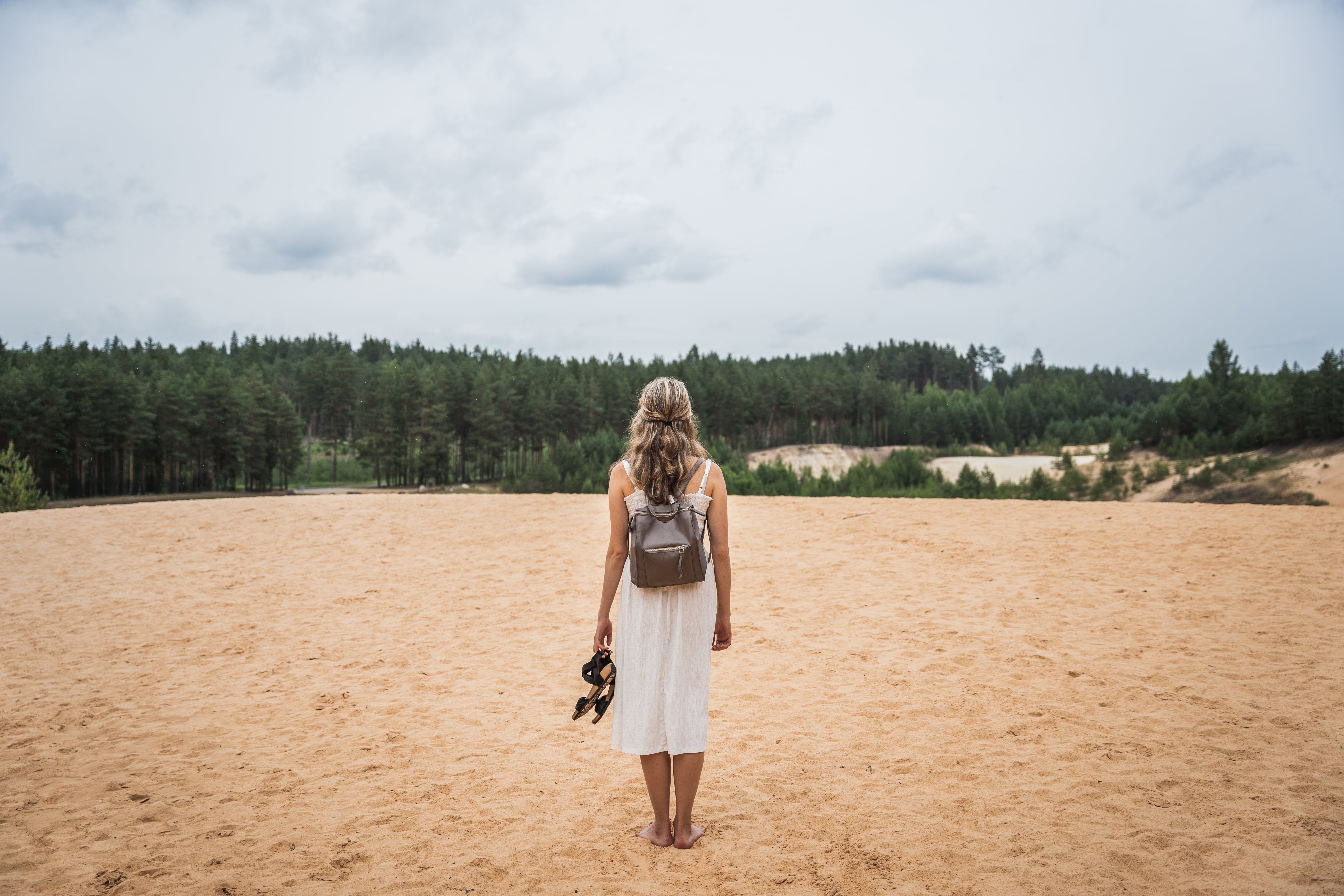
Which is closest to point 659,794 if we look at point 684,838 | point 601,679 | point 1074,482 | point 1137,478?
point 684,838

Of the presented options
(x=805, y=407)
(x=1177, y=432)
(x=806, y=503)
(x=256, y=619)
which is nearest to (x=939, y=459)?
(x=805, y=407)

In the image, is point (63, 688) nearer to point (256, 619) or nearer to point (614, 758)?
point (256, 619)

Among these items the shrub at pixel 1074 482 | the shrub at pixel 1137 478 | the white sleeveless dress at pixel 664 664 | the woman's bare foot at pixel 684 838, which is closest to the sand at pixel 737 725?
the woman's bare foot at pixel 684 838

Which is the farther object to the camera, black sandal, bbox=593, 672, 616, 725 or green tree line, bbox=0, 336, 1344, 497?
green tree line, bbox=0, 336, 1344, 497

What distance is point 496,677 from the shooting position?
26.2 feet

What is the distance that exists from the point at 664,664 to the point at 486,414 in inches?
2399

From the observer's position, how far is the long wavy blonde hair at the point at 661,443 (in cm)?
352

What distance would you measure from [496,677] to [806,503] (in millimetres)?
11887

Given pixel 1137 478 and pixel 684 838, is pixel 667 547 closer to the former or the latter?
pixel 684 838

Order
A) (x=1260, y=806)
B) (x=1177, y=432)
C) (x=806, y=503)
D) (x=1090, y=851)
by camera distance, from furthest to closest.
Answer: (x=1177, y=432), (x=806, y=503), (x=1260, y=806), (x=1090, y=851)

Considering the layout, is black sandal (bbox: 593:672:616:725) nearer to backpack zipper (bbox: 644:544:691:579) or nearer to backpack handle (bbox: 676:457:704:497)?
backpack zipper (bbox: 644:544:691:579)

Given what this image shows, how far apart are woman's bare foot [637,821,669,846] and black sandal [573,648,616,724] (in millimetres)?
737

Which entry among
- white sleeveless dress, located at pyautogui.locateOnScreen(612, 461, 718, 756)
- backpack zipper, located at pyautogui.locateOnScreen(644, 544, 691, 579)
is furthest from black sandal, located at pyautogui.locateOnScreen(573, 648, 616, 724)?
backpack zipper, located at pyautogui.locateOnScreen(644, 544, 691, 579)

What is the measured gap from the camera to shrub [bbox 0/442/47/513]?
20.9 m
